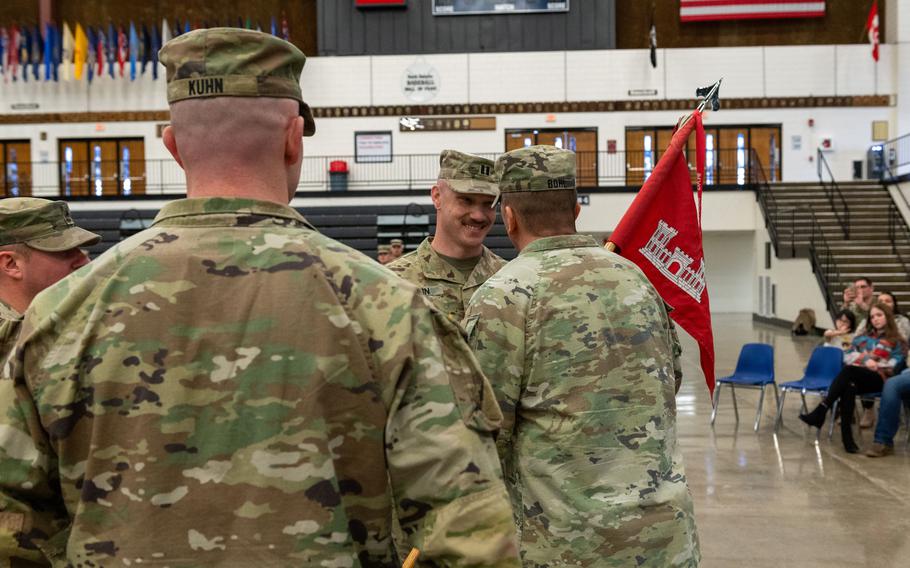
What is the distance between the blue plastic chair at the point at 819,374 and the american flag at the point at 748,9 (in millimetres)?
17506

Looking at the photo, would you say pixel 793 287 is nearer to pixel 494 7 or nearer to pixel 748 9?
pixel 748 9

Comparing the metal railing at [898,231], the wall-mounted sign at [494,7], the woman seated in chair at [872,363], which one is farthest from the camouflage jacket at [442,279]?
the wall-mounted sign at [494,7]

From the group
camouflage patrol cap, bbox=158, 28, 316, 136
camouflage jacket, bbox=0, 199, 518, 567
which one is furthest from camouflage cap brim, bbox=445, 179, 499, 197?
camouflage jacket, bbox=0, 199, 518, 567

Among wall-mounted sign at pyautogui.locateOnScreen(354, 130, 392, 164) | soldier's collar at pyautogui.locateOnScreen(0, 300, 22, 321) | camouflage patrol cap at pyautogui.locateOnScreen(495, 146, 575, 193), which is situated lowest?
soldier's collar at pyautogui.locateOnScreen(0, 300, 22, 321)

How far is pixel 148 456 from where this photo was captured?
1390 millimetres

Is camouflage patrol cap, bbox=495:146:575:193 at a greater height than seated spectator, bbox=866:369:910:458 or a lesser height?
greater

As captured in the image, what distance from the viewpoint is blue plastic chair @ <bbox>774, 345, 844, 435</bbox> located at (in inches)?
356

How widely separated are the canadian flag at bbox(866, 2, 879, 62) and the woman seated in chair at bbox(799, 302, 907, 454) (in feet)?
58.8

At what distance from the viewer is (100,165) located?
2564cm

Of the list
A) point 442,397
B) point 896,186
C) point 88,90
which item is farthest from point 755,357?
point 88,90

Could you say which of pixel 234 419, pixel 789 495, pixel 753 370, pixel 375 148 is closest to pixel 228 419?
pixel 234 419

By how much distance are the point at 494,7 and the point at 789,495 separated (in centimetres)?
2080

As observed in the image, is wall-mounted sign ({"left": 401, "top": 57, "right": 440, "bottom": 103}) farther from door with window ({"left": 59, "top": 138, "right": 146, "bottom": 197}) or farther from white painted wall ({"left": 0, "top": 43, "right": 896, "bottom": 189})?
door with window ({"left": 59, "top": 138, "right": 146, "bottom": 197})

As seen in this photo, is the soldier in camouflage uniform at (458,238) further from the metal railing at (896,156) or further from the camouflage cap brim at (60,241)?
the metal railing at (896,156)
